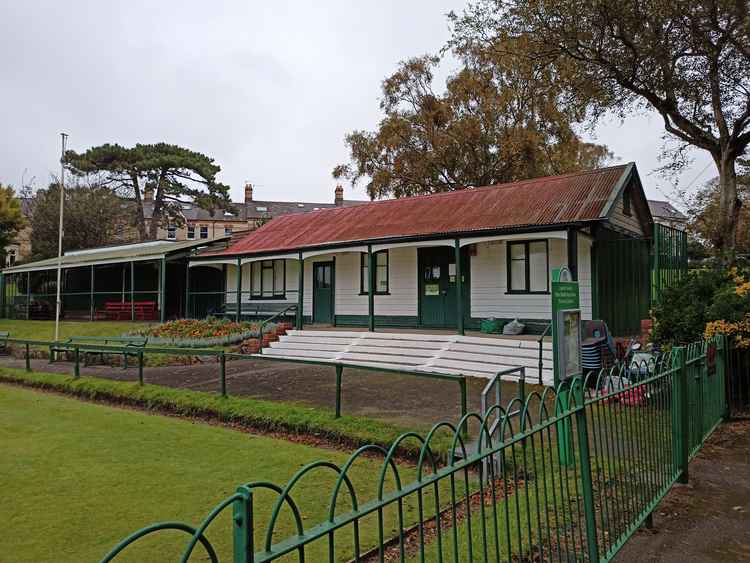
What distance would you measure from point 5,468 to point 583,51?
15482mm

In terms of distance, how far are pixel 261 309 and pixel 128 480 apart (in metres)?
17.2

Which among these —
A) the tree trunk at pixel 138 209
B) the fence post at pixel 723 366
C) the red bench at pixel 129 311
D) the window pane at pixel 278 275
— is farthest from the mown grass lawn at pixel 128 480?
the tree trunk at pixel 138 209

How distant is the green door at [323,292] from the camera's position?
831 inches

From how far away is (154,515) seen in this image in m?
4.95

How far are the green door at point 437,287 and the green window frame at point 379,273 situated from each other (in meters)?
1.49

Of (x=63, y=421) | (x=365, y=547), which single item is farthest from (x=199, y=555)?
(x=63, y=421)

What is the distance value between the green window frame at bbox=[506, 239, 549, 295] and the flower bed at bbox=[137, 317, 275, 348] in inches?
331

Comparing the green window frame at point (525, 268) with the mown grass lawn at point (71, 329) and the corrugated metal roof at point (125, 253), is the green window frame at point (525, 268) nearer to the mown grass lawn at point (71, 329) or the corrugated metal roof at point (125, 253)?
the mown grass lawn at point (71, 329)

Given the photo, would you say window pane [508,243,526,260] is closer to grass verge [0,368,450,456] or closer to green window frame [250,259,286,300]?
grass verge [0,368,450,456]

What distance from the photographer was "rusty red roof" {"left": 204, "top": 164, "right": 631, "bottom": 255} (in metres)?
15.0

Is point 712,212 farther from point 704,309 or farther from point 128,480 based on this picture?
point 128,480

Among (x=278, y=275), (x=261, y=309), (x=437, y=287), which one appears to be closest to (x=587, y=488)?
(x=437, y=287)

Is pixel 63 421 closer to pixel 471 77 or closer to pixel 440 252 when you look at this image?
pixel 440 252

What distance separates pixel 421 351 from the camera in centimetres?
1477
